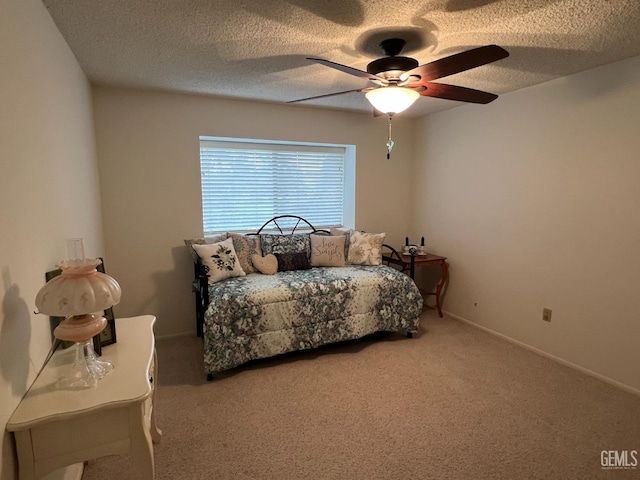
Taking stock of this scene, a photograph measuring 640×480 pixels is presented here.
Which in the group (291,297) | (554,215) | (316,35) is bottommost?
(291,297)

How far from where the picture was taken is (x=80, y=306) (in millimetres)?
1269

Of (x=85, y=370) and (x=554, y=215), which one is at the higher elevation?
(x=554, y=215)

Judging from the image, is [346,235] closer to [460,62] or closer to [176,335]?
[176,335]

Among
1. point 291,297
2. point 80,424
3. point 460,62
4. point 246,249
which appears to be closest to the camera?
point 80,424

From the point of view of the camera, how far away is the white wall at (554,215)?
8.43 ft

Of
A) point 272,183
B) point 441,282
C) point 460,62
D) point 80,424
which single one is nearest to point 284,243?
point 272,183

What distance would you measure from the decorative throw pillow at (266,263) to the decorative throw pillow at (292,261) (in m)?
0.06

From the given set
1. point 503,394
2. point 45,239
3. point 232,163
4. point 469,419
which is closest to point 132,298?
point 232,163

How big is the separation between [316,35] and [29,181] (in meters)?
1.62

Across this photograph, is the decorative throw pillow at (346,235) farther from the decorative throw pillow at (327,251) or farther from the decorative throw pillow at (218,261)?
the decorative throw pillow at (218,261)

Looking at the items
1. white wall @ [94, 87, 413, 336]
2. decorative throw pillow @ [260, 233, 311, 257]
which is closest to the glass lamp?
white wall @ [94, 87, 413, 336]

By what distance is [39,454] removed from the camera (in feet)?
3.88
